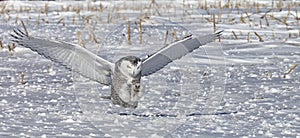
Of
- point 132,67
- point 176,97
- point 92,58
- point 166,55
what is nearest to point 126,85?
point 132,67

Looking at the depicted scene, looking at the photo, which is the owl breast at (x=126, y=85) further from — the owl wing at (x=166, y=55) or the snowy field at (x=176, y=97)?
the owl wing at (x=166, y=55)

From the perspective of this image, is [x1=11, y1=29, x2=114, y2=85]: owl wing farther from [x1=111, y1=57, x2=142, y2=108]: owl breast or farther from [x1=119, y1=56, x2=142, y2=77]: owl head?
[x1=119, y1=56, x2=142, y2=77]: owl head

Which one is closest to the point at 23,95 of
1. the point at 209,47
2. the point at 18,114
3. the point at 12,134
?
the point at 18,114

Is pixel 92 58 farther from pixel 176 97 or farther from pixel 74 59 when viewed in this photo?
pixel 176 97

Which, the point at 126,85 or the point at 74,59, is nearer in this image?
the point at 126,85

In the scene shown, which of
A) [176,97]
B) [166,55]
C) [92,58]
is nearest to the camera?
[92,58]

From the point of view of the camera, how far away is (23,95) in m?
3.72

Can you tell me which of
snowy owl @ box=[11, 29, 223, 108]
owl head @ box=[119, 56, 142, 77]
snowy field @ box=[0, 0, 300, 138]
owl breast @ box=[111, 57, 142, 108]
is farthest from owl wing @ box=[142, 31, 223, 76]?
owl head @ box=[119, 56, 142, 77]

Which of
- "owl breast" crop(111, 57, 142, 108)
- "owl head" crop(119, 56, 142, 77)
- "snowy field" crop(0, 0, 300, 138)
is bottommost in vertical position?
"snowy field" crop(0, 0, 300, 138)

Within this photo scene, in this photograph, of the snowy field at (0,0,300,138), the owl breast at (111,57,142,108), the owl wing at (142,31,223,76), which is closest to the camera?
the owl breast at (111,57,142,108)

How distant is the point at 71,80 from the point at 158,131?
1.83 metres

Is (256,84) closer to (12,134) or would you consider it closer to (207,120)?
(207,120)

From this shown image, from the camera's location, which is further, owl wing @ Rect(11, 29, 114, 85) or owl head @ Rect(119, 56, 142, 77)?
owl wing @ Rect(11, 29, 114, 85)

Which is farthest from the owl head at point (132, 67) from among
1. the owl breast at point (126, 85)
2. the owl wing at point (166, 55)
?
the owl wing at point (166, 55)
